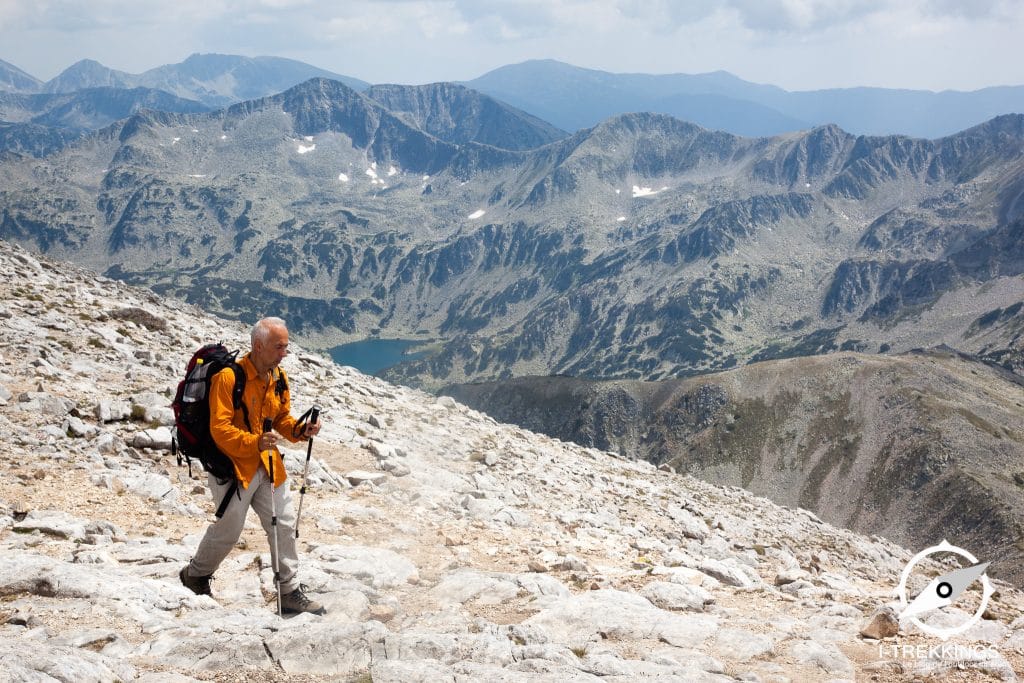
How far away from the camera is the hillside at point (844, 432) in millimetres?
112812

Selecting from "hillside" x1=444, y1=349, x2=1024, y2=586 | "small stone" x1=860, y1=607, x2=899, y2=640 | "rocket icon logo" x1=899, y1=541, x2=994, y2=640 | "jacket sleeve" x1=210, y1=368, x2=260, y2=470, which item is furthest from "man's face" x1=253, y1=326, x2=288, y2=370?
"hillside" x1=444, y1=349, x2=1024, y2=586

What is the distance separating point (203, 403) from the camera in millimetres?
10789

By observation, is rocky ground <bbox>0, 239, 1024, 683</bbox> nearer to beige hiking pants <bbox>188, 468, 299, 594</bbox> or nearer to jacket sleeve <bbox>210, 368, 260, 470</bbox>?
beige hiking pants <bbox>188, 468, 299, 594</bbox>

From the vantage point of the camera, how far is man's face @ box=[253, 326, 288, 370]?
10.8 metres

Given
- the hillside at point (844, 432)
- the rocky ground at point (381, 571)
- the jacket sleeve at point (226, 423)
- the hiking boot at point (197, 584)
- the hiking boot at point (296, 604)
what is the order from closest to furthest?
the rocky ground at point (381, 571) < the jacket sleeve at point (226, 423) < the hiking boot at point (296, 604) < the hiking boot at point (197, 584) < the hillside at point (844, 432)

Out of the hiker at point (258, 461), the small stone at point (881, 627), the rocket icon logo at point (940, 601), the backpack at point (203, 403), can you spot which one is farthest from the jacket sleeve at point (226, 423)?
the rocket icon logo at point (940, 601)

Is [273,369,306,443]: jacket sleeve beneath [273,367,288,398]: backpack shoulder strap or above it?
beneath

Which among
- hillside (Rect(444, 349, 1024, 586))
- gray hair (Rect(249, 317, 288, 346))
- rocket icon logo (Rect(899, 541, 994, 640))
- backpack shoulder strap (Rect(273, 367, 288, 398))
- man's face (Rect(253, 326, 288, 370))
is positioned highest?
gray hair (Rect(249, 317, 288, 346))

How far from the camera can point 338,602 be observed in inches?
477

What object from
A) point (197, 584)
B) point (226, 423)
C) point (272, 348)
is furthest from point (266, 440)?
point (197, 584)

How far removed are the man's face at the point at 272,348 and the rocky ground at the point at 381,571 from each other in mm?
3853

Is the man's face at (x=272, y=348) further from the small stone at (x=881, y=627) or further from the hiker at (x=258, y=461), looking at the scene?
the small stone at (x=881, y=627)

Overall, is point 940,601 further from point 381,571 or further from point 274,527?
point 274,527

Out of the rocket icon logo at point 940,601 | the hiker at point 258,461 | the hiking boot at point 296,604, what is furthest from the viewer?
the rocket icon logo at point 940,601
